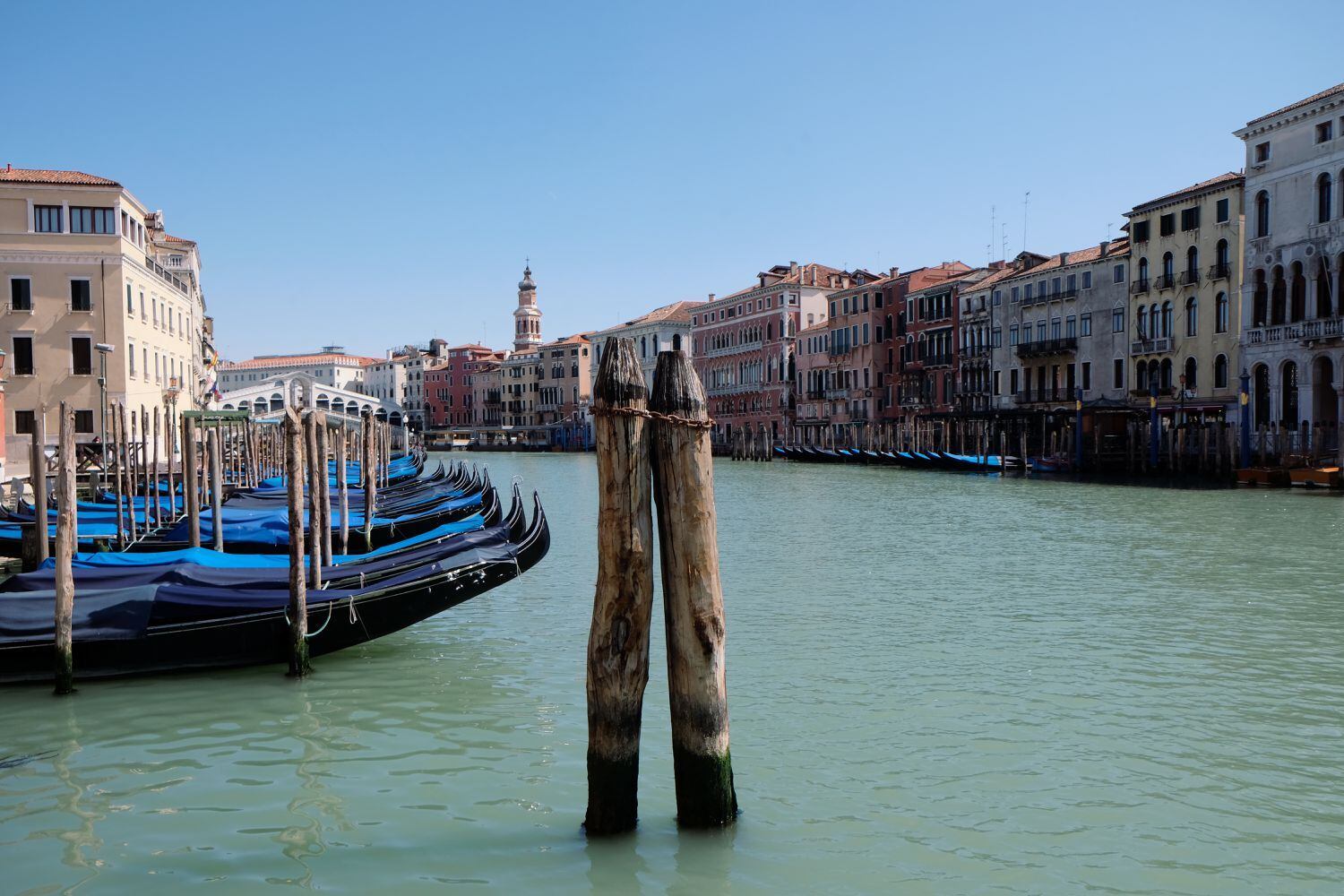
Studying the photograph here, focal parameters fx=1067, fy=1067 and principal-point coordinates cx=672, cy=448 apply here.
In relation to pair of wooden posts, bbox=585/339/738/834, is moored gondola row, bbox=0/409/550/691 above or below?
below

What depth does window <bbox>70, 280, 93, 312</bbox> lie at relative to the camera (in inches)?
918

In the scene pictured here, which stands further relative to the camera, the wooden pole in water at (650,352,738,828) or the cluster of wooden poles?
the cluster of wooden poles

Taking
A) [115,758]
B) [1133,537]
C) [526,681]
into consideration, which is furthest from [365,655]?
[1133,537]

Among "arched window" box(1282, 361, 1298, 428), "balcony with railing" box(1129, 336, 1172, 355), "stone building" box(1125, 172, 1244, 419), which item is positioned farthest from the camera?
"balcony with railing" box(1129, 336, 1172, 355)

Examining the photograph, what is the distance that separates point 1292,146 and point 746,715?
2621 cm

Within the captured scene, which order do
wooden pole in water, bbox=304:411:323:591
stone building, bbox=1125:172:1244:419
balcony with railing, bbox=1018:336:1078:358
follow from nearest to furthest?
1. wooden pole in water, bbox=304:411:323:591
2. stone building, bbox=1125:172:1244:419
3. balcony with railing, bbox=1018:336:1078:358

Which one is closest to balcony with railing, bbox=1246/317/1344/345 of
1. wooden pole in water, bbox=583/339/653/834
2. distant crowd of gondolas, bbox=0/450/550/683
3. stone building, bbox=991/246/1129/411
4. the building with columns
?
the building with columns

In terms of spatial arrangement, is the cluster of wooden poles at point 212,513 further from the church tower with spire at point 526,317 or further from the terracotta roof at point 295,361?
the terracotta roof at point 295,361

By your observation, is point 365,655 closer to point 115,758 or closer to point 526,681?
point 526,681

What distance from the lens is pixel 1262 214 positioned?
2666cm

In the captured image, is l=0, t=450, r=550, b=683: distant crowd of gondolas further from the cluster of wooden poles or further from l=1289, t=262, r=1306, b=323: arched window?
l=1289, t=262, r=1306, b=323: arched window

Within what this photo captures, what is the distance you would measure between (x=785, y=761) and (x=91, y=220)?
934 inches

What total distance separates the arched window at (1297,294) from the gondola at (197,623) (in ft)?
84.1

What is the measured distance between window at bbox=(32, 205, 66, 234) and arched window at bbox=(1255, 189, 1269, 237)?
28.1 meters
